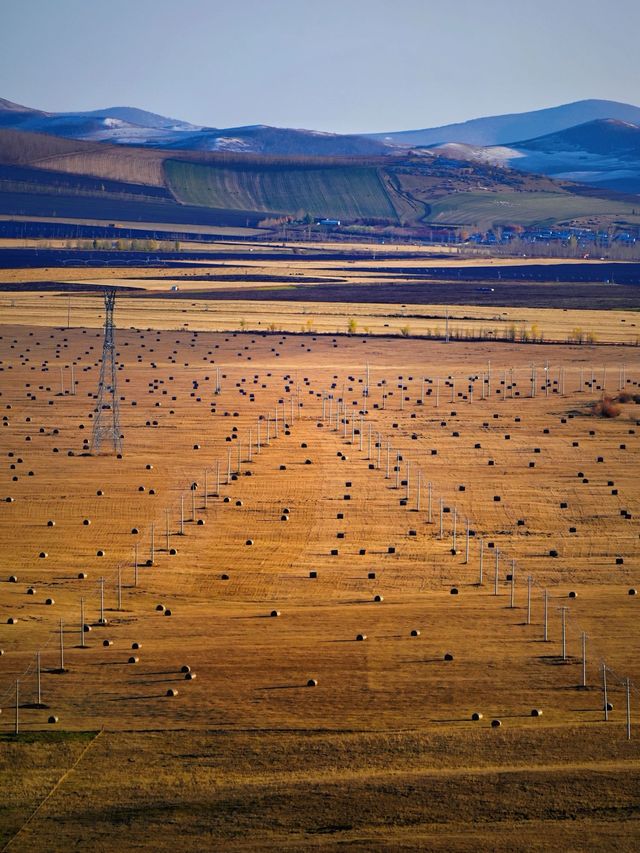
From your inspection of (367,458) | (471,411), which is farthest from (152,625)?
Answer: (471,411)

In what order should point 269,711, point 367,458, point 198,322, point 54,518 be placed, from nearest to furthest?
1. point 269,711
2. point 54,518
3. point 367,458
4. point 198,322

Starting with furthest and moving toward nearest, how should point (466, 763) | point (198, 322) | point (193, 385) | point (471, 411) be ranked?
point (198, 322) < point (193, 385) < point (471, 411) < point (466, 763)

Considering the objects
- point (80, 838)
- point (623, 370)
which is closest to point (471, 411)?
point (623, 370)

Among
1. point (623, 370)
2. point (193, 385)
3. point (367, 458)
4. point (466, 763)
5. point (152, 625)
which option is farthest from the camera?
point (623, 370)

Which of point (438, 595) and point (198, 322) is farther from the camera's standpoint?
point (198, 322)

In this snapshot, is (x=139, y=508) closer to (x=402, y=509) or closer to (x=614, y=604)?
(x=402, y=509)

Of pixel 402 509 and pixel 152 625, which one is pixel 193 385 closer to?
pixel 402 509
